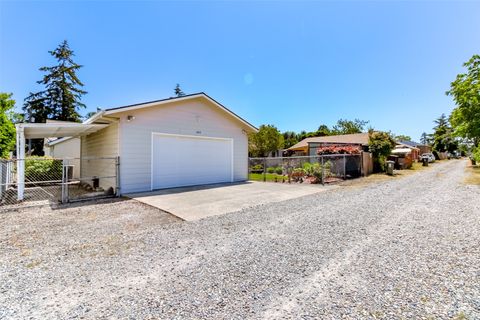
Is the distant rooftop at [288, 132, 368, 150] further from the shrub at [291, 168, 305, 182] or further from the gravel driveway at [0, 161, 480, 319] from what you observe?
the gravel driveway at [0, 161, 480, 319]

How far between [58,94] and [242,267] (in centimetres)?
3439

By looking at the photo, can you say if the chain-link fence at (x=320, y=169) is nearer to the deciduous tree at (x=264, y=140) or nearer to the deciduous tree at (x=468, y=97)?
the deciduous tree at (x=468, y=97)

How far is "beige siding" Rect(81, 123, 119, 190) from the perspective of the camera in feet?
29.1

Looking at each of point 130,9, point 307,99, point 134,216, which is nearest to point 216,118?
point 130,9

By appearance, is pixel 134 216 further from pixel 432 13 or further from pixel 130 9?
pixel 432 13

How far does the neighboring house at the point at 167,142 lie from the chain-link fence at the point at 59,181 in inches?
5.9

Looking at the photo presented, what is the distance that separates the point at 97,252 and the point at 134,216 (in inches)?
83.4

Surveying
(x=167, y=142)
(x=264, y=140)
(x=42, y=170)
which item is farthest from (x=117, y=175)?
(x=264, y=140)

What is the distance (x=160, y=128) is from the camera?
9.45 meters

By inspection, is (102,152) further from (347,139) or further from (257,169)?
(347,139)

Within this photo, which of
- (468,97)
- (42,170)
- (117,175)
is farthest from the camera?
(468,97)

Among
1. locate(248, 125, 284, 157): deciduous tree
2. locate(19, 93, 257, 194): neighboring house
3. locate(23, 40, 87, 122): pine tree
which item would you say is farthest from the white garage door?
locate(23, 40, 87, 122): pine tree

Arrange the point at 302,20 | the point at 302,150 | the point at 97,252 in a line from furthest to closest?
1. the point at 302,150
2. the point at 302,20
3. the point at 97,252

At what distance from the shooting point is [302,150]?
2689cm
